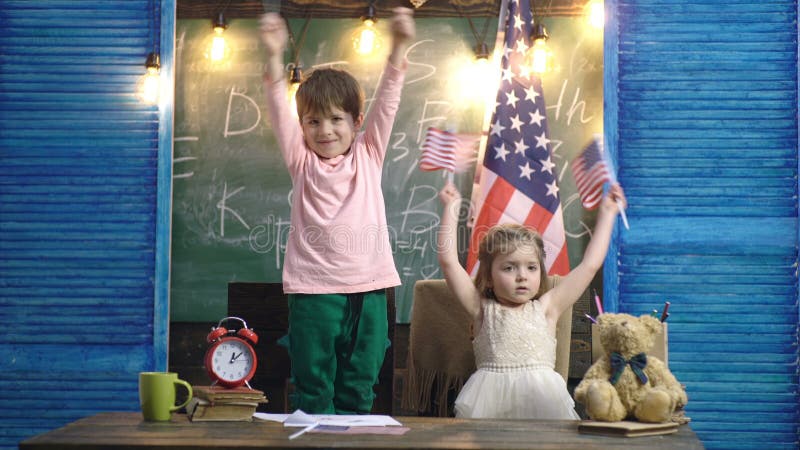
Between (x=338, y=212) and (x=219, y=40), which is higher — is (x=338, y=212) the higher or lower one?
the lower one

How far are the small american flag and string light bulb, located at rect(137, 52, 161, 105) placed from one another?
5.36 ft

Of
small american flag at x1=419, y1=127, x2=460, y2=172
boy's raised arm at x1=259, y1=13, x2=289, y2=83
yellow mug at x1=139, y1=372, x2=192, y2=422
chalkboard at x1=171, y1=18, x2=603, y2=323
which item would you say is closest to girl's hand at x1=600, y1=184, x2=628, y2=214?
small american flag at x1=419, y1=127, x2=460, y2=172

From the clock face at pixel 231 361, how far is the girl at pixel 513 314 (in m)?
0.72

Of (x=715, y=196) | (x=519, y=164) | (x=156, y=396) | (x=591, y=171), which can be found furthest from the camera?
(x=519, y=164)

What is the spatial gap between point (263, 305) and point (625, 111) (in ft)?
5.65

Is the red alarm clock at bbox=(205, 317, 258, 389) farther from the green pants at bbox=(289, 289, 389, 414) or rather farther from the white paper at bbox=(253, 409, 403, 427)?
the green pants at bbox=(289, 289, 389, 414)

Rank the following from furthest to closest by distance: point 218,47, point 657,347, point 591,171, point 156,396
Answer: point 218,47
point 591,171
point 657,347
point 156,396

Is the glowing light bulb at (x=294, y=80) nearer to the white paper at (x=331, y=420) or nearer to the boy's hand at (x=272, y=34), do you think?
the boy's hand at (x=272, y=34)

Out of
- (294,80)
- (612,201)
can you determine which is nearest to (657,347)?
(612,201)

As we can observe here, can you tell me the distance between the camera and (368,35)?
3.89 meters

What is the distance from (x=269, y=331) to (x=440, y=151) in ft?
3.64

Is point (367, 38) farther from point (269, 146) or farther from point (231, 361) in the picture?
point (231, 361)

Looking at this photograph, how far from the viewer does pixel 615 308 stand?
138 inches

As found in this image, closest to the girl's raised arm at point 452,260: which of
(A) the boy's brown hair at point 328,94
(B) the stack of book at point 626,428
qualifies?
(A) the boy's brown hair at point 328,94
